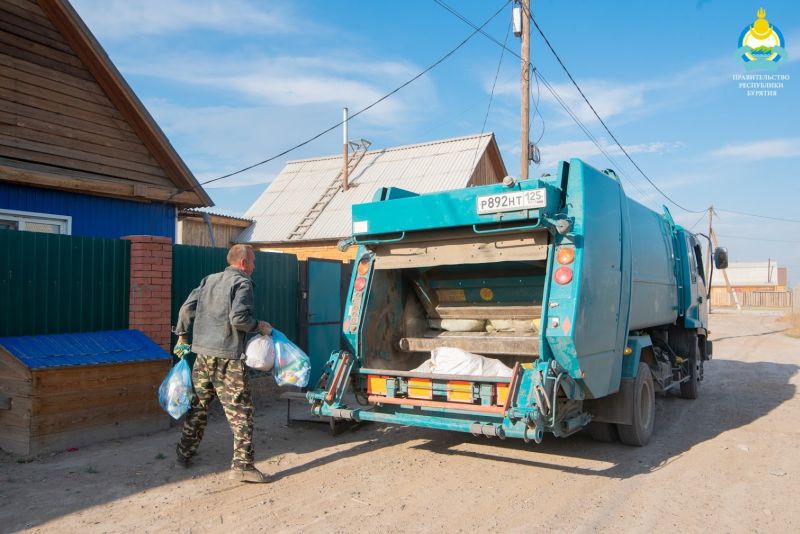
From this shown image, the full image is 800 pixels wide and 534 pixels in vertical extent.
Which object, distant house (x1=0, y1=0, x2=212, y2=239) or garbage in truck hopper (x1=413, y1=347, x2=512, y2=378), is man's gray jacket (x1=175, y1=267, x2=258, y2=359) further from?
distant house (x1=0, y1=0, x2=212, y2=239)

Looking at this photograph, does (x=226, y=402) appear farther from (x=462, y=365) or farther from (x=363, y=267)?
(x=462, y=365)

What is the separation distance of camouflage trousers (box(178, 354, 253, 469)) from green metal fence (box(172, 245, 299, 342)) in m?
2.67

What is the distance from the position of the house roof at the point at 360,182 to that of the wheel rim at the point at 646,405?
14.2m

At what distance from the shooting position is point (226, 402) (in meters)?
5.12

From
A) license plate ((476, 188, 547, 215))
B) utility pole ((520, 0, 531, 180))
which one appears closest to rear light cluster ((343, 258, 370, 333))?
license plate ((476, 188, 547, 215))

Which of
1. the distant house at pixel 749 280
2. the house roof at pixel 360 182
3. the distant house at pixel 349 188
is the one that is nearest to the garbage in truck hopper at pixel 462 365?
the distant house at pixel 349 188

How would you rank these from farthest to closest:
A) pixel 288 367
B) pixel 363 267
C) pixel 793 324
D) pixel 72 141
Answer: pixel 793 324 → pixel 72 141 → pixel 363 267 → pixel 288 367

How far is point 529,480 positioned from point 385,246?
2.52 meters

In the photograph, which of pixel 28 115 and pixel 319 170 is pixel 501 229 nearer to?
pixel 28 115

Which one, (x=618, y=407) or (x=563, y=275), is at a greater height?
(x=563, y=275)

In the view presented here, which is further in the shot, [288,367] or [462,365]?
[462,365]

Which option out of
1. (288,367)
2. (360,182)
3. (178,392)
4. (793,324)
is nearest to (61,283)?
(178,392)

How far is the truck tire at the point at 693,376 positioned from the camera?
912 centimetres

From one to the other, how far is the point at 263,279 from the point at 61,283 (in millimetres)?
2885
